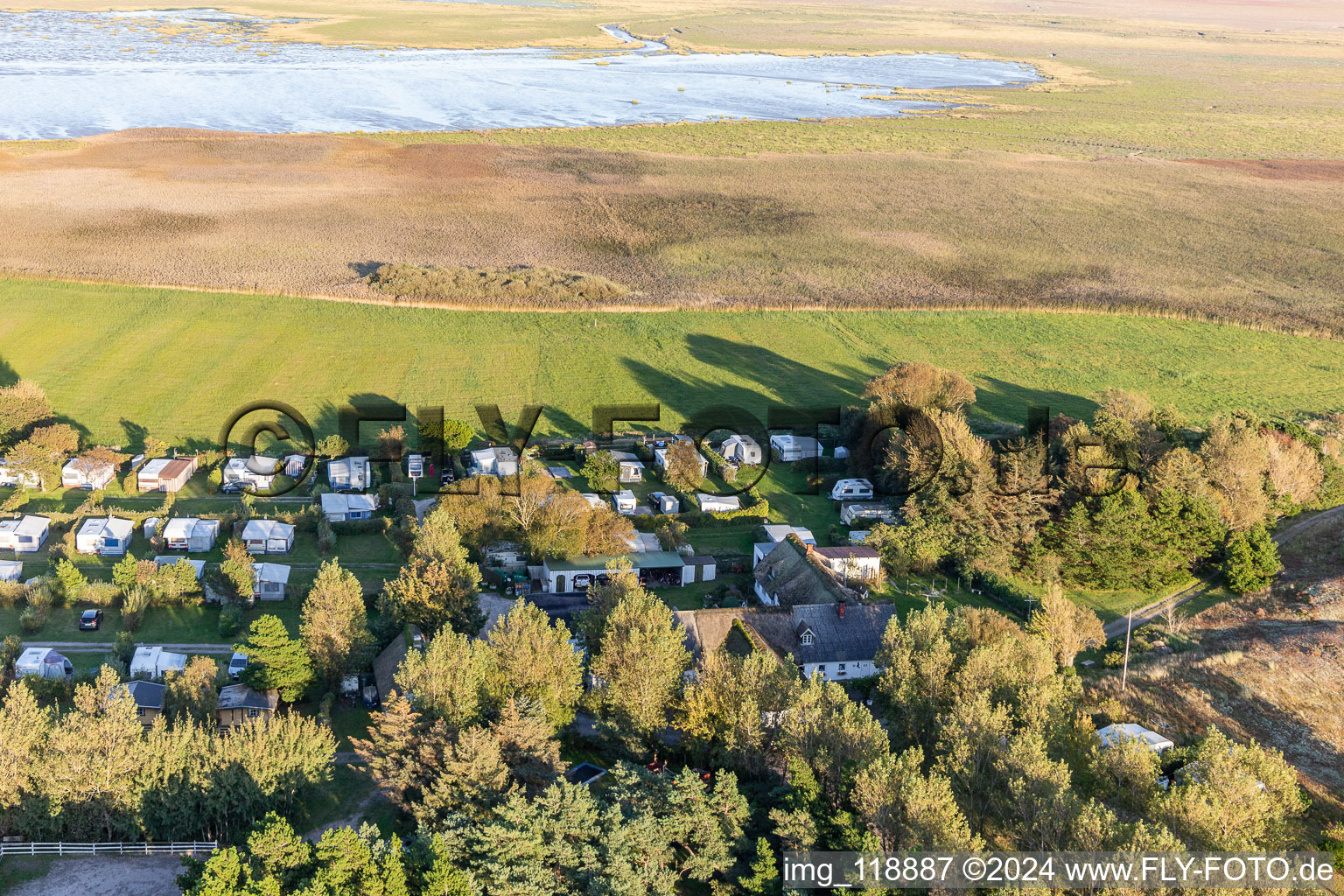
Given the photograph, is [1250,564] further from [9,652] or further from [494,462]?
[9,652]

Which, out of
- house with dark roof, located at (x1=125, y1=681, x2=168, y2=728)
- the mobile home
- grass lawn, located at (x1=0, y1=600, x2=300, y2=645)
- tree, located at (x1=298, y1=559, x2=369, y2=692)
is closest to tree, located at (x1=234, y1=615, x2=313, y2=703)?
tree, located at (x1=298, y1=559, x2=369, y2=692)

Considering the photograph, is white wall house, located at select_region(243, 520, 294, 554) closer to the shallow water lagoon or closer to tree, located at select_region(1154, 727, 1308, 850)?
tree, located at select_region(1154, 727, 1308, 850)

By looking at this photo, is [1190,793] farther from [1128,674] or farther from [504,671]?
[504,671]

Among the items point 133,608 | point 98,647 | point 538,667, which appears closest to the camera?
point 538,667

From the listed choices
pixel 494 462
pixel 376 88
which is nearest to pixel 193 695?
pixel 494 462

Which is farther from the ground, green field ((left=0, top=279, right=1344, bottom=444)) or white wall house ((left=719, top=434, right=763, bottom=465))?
green field ((left=0, top=279, right=1344, bottom=444))

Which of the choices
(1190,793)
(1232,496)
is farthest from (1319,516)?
(1190,793)

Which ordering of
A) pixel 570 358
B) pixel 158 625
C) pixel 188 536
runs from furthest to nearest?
pixel 570 358 < pixel 188 536 < pixel 158 625
